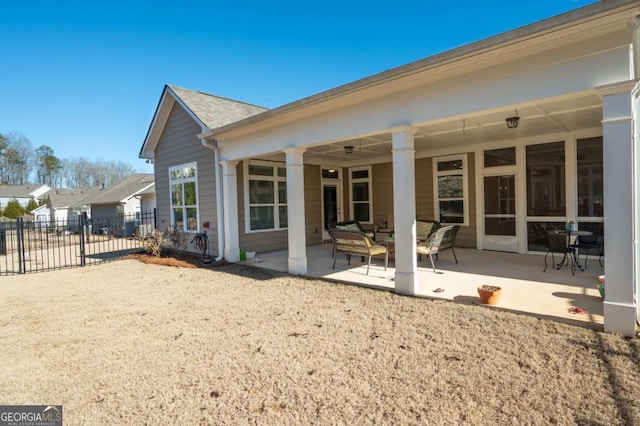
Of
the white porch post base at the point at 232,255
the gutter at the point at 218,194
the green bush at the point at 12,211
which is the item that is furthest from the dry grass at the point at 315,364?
the green bush at the point at 12,211

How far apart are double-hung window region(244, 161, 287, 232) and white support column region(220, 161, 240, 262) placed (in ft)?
1.86

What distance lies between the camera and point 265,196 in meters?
9.43

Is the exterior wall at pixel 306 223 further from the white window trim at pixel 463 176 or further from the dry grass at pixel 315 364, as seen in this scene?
the dry grass at pixel 315 364

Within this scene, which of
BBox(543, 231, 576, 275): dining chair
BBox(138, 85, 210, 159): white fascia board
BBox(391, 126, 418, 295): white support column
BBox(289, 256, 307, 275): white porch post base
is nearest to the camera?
BBox(391, 126, 418, 295): white support column

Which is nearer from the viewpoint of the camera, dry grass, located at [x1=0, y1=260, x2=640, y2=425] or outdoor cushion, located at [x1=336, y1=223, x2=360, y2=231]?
dry grass, located at [x1=0, y1=260, x2=640, y2=425]

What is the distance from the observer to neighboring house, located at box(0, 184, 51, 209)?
40.7 m

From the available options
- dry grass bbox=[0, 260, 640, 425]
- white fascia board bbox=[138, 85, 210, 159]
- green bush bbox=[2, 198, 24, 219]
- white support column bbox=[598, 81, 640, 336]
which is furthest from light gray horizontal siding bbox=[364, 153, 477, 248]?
green bush bbox=[2, 198, 24, 219]

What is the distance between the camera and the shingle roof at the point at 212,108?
8.79 m

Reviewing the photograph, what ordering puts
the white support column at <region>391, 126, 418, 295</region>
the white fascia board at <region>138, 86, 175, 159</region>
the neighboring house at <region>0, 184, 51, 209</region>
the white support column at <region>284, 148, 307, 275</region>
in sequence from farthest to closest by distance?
the neighboring house at <region>0, 184, 51, 209</region> < the white fascia board at <region>138, 86, 175, 159</region> < the white support column at <region>284, 148, 307, 275</region> < the white support column at <region>391, 126, 418, 295</region>

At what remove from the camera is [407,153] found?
4.81m

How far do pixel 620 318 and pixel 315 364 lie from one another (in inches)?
123

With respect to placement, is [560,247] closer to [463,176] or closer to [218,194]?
[463,176]

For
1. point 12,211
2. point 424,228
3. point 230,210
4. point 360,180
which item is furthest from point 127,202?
point 424,228

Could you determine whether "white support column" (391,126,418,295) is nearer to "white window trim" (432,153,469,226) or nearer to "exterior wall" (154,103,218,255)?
"white window trim" (432,153,469,226)
